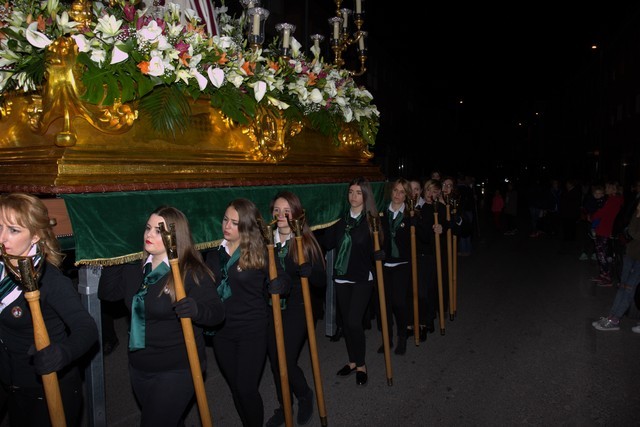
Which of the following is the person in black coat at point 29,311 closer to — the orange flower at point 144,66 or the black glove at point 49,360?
the black glove at point 49,360

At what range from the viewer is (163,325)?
3062mm

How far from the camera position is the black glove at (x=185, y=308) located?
2.75 meters

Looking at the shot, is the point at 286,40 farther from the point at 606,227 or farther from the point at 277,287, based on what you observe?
the point at 606,227

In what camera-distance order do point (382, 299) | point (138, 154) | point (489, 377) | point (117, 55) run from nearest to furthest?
point (117, 55)
point (138, 154)
point (382, 299)
point (489, 377)

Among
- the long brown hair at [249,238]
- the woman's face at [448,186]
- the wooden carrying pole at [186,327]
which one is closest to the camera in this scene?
the wooden carrying pole at [186,327]

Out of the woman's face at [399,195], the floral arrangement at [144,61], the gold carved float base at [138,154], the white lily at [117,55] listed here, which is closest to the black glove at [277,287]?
the gold carved float base at [138,154]

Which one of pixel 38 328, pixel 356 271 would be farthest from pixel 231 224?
pixel 356 271

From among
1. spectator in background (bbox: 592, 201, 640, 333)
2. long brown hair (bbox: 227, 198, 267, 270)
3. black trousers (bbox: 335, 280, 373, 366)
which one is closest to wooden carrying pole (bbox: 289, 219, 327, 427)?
long brown hair (bbox: 227, 198, 267, 270)

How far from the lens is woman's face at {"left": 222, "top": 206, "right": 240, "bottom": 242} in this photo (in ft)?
12.1

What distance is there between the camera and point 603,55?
111 ft

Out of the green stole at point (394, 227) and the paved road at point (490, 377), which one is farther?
the green stole at point (394, 227)

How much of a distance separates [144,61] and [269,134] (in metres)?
1.64

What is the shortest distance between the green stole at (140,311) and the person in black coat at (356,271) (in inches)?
94.3

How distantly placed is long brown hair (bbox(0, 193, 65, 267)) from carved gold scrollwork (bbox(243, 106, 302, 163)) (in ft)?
6.82
